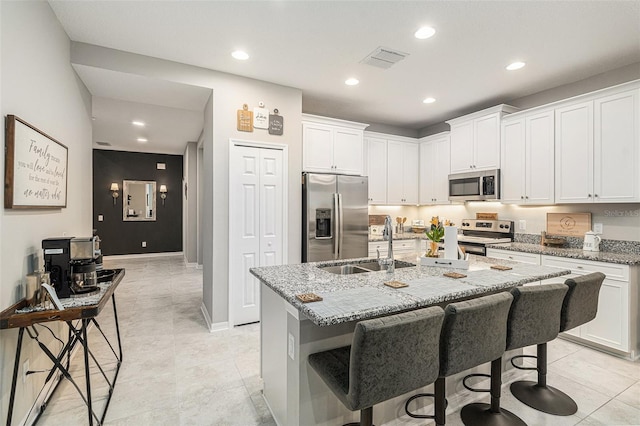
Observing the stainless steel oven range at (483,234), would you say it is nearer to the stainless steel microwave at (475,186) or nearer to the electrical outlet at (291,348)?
the stainless steel microwave at (475,186)

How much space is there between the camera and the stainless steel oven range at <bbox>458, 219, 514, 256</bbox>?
4158 millimetres

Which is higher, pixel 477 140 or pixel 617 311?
pixel 477 140

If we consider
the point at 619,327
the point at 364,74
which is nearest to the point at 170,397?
the point at 364,74

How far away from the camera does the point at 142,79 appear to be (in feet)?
10.4

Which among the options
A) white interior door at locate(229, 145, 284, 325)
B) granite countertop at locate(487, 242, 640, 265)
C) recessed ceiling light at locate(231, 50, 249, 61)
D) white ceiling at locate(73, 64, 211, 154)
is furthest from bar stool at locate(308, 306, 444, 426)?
white ceiling at locate(73, 64, 211, 154)

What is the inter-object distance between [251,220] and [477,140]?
3352 mm

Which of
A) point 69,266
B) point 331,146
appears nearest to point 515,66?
point 331,146

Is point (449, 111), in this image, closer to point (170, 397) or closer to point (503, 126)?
point (503, 126)

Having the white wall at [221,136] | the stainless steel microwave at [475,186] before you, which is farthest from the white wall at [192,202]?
the stainless steel microwave at [475,186]

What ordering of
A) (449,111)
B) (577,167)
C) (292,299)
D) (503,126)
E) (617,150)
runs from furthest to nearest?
(449,111), (503,126), (577,167), (617,150), (292,299)

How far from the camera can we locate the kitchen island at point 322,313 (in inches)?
61.5

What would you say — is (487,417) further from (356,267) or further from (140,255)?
(140,255)

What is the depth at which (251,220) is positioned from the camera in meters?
3.62

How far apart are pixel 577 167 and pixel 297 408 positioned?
3794 millimetres
